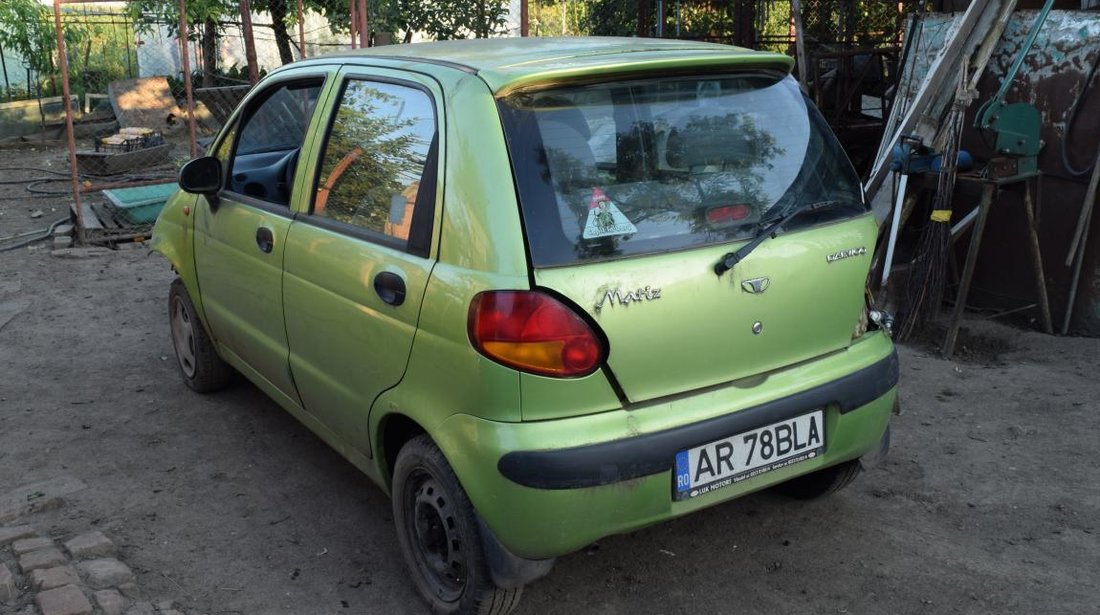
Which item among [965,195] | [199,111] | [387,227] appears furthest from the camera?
[199,111]

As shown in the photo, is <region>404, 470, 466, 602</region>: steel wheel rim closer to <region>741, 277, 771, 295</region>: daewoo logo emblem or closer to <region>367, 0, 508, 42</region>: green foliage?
<region>741, 277, 771, 295</region>: daewoo logo emblem

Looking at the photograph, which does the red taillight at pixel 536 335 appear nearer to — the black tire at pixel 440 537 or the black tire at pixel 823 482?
the black tire at pixel 440 537

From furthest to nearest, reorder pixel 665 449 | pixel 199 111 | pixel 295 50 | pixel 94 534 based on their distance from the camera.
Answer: pixel 295 50
pixel 199 111
pixel 94 534
pixel 665 449

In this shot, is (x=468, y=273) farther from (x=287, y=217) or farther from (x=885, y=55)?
Answer: (x=885, y=55)

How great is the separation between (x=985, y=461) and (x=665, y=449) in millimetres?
2129

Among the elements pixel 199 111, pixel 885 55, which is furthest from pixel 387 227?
pixel 199 111

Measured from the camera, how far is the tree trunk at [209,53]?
15.4 meters

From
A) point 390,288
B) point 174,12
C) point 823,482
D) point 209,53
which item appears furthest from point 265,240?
point 209,53

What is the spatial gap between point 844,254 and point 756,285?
0.41m

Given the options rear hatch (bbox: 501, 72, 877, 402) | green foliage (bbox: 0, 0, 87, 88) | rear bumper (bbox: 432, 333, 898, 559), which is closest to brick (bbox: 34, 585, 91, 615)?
rear bumper (bbox: 432, 333, 898, 559)

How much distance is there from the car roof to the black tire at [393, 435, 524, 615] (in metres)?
1.15

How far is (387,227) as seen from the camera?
3145 mm

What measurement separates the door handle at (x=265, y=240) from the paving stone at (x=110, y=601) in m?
1.36

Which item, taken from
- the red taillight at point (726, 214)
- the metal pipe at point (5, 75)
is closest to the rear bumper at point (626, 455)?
the red taillight at point (726, 214)
